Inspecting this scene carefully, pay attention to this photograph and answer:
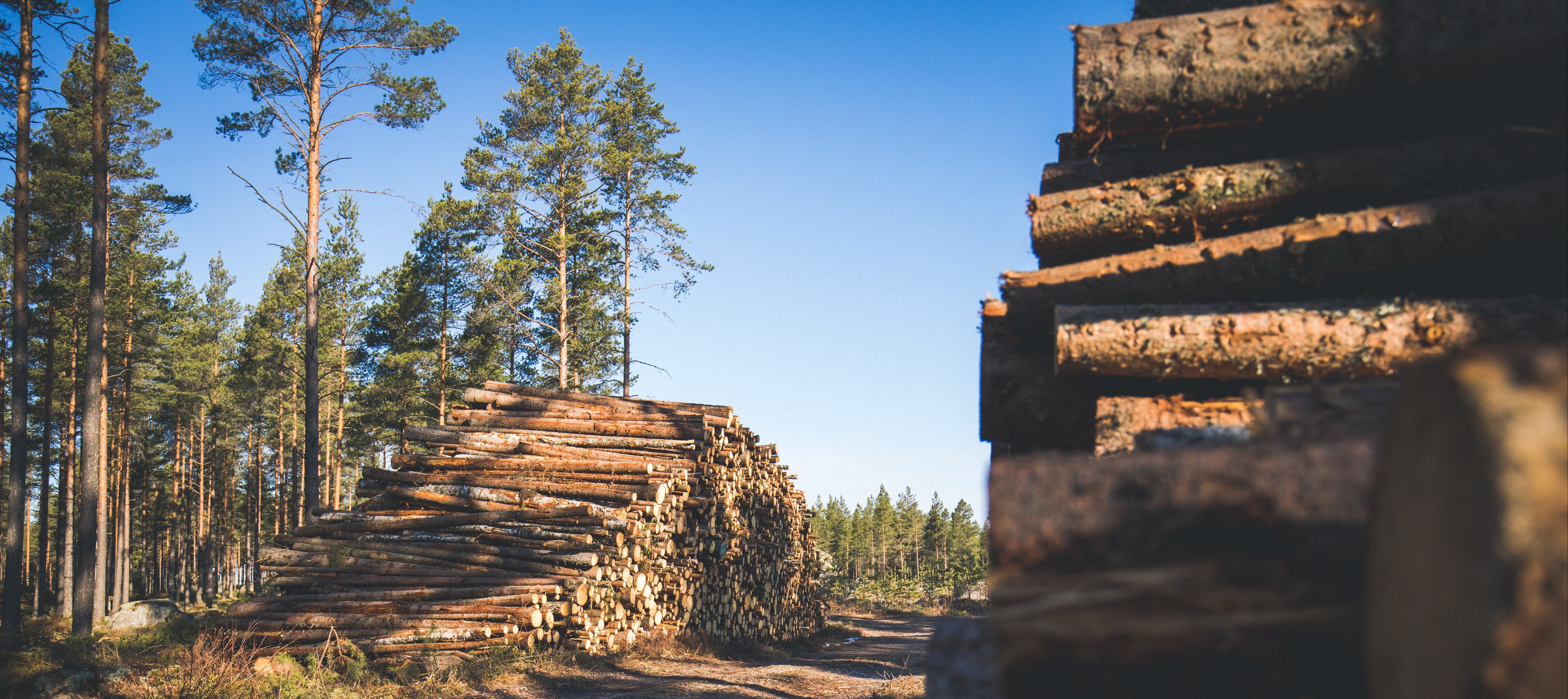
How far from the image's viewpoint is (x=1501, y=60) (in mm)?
3414

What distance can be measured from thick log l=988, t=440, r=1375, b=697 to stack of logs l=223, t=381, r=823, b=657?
27.9 feet

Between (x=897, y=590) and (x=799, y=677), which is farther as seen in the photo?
(x=897, y=590)

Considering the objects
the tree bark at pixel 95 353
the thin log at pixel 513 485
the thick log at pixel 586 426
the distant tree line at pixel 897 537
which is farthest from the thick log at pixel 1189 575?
the distant tree line at pixel 897 537

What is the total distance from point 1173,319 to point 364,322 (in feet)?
120

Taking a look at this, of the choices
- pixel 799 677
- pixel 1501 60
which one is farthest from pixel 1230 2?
pixel 799 677

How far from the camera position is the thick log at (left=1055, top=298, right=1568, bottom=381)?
3.13 metres

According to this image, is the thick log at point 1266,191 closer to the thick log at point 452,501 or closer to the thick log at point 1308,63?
the thick log at point 1308,63

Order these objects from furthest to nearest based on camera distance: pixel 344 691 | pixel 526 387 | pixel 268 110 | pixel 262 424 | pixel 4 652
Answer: pixel 262 424 < pixel 268 110 < pixel 526 387 < pixel 4 652 < pixel 344 691

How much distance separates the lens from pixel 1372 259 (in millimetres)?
3482

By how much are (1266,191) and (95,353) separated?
18296mm

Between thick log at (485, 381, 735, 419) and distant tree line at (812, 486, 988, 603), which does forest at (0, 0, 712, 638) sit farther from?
distant tree line at (812, 486, 988, 603)

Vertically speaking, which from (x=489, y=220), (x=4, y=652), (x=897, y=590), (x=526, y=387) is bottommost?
(x=897, y=590)

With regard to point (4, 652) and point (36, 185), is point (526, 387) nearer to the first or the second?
point (4, 652)

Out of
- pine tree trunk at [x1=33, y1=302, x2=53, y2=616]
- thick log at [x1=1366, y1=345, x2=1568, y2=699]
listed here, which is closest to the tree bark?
pine tree trunk at [x1=33, y1=302, x2=53, y2=616]
